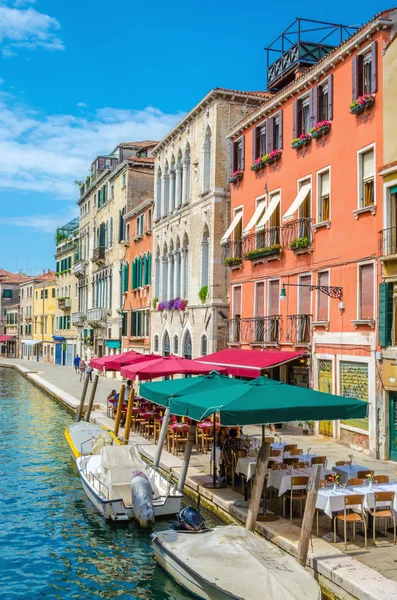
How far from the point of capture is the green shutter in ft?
54.2

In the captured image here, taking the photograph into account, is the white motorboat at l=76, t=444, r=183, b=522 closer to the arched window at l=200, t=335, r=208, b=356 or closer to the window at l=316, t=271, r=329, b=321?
the window at l=316, t=271, r=329, b=321

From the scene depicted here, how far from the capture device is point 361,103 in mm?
17922

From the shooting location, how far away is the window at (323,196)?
20391 millimetres

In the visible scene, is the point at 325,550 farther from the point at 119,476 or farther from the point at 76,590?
the point at 119,476

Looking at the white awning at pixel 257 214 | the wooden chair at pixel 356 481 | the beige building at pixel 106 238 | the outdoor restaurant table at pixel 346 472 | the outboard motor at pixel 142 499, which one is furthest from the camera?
the beige building at pixel 106 238

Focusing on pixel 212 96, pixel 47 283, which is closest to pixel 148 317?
pixel 212 96

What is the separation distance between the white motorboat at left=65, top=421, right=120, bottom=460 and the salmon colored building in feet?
20.7

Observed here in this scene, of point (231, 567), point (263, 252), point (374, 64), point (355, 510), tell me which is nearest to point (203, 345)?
point (263, 252)

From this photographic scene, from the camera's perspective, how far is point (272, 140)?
24.1 meters

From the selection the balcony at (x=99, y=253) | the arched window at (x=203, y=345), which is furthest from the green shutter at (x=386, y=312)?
the balcony at (x=99, y=253)

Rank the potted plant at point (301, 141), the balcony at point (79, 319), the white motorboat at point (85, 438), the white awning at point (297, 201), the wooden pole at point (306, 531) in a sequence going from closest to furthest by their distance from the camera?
the wooden pole at point (306, 531) < the white motorboat at point (85, 438) < the white awning at point (297, 201) < the potted plant at point (301, 141) < the balcony at point (79, 319)

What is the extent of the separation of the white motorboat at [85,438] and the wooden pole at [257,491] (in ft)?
22.8

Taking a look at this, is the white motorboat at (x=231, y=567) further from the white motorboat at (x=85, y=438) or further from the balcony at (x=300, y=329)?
the balcony at (x=300, y=329)

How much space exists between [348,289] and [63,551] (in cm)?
1049
